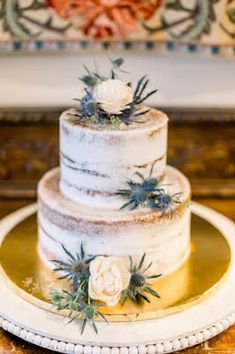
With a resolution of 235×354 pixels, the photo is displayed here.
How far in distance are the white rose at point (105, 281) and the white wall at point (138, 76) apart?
511mm

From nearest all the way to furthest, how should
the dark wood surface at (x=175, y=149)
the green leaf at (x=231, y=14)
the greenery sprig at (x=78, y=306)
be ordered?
the greenery sprig at (x=78, y=306) < the green leaf at (x=231, y=14) < the dark wood surface at (x=175, y=149)

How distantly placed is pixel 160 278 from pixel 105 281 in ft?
0.46

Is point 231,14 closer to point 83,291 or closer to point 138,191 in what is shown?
point 138,191

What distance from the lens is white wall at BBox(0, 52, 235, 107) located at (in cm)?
136

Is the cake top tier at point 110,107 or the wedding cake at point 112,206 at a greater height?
the cake top tier at point 110,107

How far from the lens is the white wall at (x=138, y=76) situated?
1.36 meters

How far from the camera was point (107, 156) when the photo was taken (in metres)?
1.00

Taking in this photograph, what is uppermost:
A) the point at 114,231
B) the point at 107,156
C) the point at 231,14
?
the point at 231,14

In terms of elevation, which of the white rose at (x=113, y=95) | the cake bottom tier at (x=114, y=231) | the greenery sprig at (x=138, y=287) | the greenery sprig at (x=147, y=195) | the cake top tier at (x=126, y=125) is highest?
the white rose at (x=113, y=95)

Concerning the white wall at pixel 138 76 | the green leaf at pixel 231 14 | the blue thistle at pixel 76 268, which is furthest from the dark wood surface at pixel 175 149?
the blue thistle at pixel 76 268

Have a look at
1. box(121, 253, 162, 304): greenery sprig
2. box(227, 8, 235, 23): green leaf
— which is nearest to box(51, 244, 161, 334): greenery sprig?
box(121, 253, 162, 304): greenery sprig

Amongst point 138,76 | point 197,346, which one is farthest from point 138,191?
point 138,76

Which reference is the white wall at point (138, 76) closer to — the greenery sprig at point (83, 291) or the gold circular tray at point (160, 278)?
the gold circular tray at point (160, 278)

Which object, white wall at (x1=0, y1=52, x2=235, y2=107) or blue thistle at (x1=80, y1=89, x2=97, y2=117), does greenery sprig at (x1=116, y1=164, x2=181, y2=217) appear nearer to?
blue thistle at (x1=80, y1=89, x2=97, y2=117)
